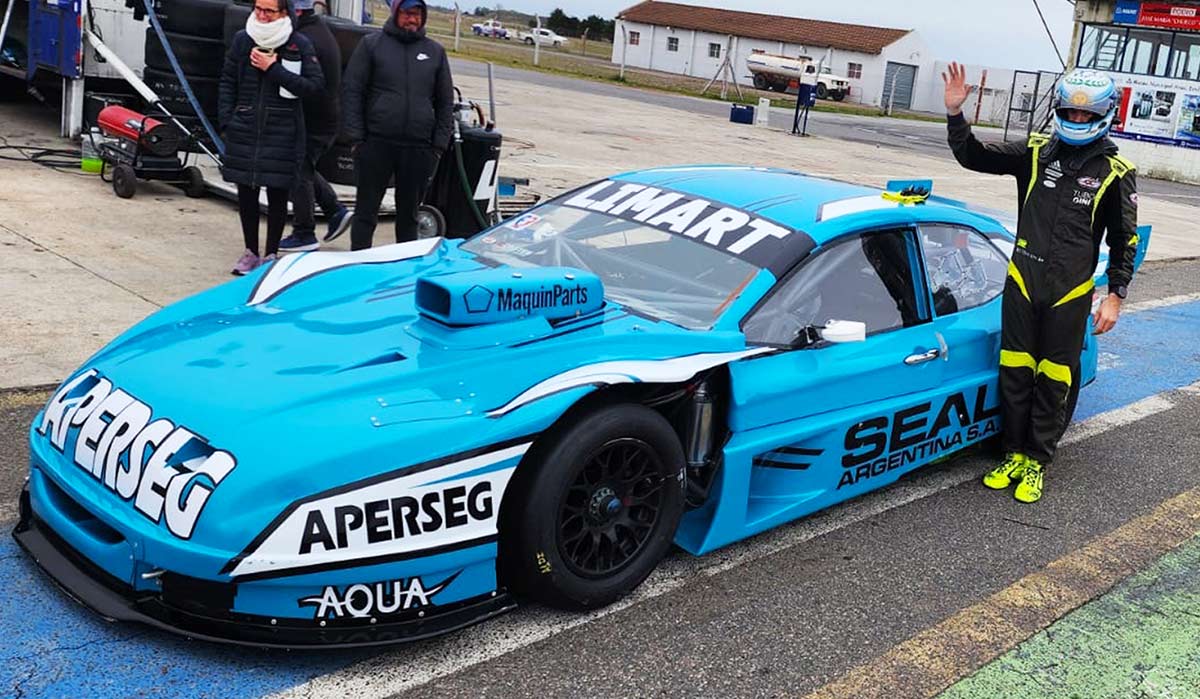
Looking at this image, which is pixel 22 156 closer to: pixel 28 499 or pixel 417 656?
pixel 28 499

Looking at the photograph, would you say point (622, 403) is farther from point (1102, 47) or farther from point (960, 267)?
point (1102, 47)

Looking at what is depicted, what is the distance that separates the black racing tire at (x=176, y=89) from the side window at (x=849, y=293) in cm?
673

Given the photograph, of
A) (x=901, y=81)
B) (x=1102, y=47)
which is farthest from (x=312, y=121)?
(x=901, y=81)

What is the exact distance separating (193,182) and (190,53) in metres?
1.10

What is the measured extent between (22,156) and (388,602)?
8567 millimetres

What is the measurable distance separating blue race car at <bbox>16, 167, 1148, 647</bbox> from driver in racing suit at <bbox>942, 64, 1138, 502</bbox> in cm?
26

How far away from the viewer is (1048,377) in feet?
15.3

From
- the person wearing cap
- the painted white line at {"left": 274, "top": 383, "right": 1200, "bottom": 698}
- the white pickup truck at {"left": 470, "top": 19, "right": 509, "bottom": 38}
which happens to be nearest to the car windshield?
the painted white line at {"left": 274, "top": 383, "right": 1200, "bottom": 698}

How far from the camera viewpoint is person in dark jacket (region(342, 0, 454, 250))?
6.40 metres

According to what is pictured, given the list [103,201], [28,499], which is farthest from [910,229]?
[103,201]

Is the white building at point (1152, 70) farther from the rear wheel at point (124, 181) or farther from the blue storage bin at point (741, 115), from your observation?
the rear wheel at point (124, 181)

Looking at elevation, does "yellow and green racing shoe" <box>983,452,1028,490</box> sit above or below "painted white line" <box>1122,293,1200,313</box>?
below

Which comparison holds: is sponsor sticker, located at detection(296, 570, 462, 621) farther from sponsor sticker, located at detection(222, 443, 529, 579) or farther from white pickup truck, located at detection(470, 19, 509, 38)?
white pickup truck, located at detection(470, 19, 509, 38)

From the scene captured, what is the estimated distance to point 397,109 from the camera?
21.1ft
